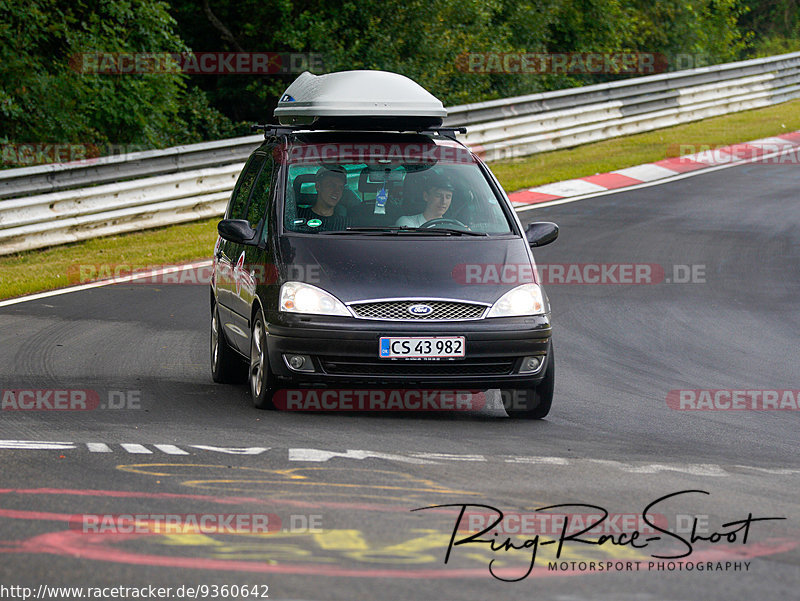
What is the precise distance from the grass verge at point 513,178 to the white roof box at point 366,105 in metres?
4.66

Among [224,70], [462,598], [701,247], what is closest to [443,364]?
[462,598]

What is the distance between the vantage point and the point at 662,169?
22.4m

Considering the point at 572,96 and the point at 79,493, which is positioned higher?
the point at 572,96

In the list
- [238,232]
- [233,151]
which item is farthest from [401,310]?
[233,151]

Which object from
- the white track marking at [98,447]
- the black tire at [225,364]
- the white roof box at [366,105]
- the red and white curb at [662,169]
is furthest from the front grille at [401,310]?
the red and white curb at [662,169]

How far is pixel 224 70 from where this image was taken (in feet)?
94.4

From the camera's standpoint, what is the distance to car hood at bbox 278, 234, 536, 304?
304 inches

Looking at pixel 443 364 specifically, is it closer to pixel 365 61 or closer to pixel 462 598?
pixel 462 598

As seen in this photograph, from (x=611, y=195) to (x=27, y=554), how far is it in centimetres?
1623

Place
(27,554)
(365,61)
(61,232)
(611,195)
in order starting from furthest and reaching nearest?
1. (365,61)
2. (611,195)
3. (61,232)
4. (27,554)

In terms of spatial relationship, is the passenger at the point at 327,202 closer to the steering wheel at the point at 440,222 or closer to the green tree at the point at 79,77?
the steering wheel at the point at 440,222

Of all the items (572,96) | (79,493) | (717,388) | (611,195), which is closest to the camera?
(79,493)

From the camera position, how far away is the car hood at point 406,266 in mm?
7727

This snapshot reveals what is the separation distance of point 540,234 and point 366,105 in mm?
2306
